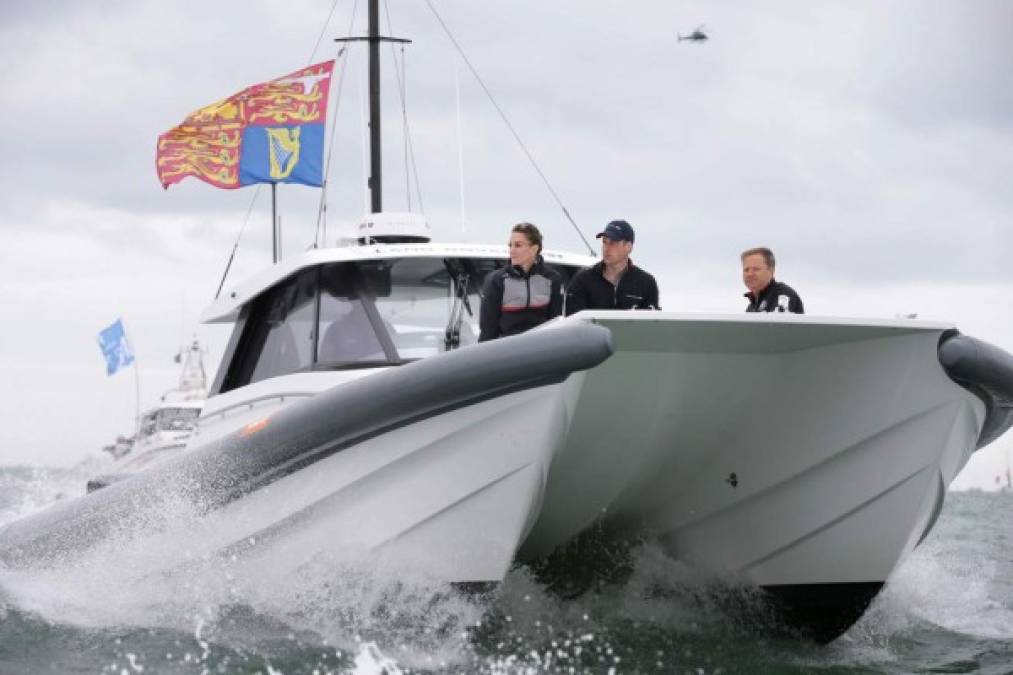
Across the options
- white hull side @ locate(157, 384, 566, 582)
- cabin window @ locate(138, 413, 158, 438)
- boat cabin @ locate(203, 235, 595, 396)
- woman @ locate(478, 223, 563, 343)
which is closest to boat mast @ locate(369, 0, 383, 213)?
boat cabin @ locate(203, 235, 595, 396)

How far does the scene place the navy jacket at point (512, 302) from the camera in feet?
21.1

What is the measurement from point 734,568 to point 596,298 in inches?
68.5

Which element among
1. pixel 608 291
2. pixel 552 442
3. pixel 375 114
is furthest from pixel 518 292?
pixel 375 114

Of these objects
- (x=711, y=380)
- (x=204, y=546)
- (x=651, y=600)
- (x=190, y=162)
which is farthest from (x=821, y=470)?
(x=190, y=162)

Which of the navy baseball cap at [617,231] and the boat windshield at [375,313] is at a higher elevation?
the navy baseball cap at [617,231]

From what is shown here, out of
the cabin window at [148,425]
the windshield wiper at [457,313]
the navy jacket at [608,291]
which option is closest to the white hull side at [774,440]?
the navy jacket at [608,291]

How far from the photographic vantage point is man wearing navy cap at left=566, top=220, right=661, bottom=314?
636 cm

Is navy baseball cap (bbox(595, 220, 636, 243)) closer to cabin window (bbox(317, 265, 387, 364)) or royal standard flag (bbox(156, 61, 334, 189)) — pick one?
cabin window (bbox(317, 265, 387, 364))

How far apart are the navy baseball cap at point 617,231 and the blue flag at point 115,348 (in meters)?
19.5

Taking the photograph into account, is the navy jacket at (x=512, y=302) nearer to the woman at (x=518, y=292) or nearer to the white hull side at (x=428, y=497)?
the woman at (x=518, y=292)

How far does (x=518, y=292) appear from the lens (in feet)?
21.2

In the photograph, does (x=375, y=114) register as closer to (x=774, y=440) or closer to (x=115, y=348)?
(x=774, y=440)

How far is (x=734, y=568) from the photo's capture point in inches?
269

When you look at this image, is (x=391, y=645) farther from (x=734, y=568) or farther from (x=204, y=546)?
(x=734, y=568)
